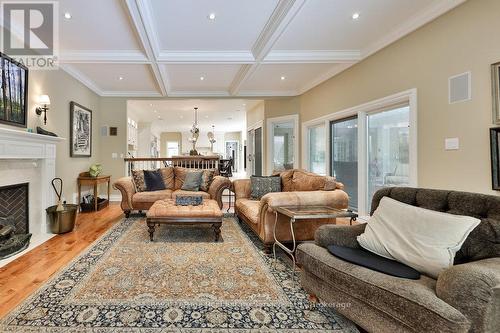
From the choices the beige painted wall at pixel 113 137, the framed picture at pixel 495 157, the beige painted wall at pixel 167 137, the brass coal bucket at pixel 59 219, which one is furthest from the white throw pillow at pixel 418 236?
the beige painted wall at pixel 167 137

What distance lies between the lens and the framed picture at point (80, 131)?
460 centimetres

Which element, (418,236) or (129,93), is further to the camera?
(129,93)

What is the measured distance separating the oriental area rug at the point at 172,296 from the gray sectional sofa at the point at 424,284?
27cm

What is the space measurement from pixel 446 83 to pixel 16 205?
523cm

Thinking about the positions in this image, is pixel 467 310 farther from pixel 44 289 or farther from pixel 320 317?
pixel 44 289

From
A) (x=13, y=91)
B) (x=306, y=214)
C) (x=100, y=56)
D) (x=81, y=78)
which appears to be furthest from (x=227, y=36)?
(x=81, y=78)

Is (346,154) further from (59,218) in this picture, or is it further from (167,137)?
(167,137)

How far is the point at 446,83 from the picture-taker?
2660 mm

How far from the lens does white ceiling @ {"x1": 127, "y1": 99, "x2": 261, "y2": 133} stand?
7137 millimetres

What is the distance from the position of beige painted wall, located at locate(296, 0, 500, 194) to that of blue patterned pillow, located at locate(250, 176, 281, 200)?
1.88 metres

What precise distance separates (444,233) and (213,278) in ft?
5.74

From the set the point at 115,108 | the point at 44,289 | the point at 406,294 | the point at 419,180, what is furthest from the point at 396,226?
the point at 115,108

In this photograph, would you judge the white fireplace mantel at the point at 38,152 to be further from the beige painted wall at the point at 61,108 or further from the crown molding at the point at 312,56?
the crown molding at the point at 312,56

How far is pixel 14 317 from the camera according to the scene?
1.64 metres
